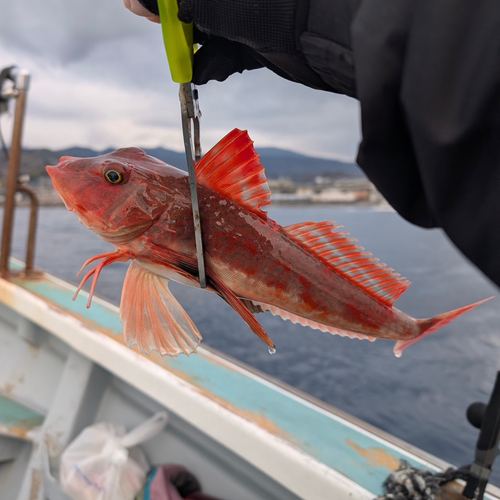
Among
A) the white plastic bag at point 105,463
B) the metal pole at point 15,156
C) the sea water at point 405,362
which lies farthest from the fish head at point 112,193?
the metal pole at point 15,156

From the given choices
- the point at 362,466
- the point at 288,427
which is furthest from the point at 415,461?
the point at 288,427

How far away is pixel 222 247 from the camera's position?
0.71 metres

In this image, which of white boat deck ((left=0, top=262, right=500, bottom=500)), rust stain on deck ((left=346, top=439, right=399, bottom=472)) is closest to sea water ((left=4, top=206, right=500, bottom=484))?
white boat deck ((left=0, top=262, right=500, bottom=500))

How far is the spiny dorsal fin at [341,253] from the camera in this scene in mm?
756

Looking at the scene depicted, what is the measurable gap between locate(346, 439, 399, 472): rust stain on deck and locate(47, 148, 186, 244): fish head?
63.9 inches

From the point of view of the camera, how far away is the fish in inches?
28.1

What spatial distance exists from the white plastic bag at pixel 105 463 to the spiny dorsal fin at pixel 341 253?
6.76 ft

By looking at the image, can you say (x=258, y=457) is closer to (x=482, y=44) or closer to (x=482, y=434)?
(x=482, y=434)

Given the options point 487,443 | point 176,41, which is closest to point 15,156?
point 176,41

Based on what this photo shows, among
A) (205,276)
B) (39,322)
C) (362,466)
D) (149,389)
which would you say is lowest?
(39,322)

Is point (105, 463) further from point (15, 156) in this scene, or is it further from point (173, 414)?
point (15, 156)

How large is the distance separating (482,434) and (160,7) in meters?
1.68

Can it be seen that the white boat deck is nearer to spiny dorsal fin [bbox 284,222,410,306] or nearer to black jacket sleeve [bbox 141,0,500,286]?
spiny dorsal fin [bbox 284,222,410,306]

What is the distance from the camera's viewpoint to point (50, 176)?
721 millimetres
